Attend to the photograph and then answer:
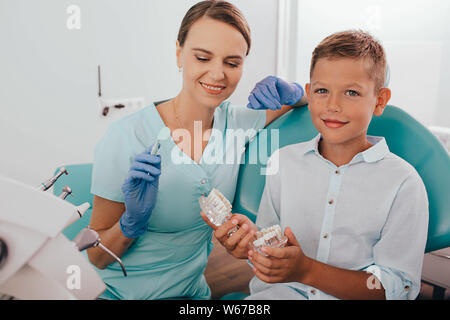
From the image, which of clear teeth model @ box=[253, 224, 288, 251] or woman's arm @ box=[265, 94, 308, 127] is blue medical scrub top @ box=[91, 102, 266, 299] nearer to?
woman's arm @ box=[265, 94, 308, 127]

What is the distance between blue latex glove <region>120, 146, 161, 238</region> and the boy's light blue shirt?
0.30m

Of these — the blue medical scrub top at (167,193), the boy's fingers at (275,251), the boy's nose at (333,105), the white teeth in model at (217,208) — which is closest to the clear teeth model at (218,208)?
the white teeth in model at (217,208)

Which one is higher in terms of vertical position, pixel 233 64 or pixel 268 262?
pixel 233 64

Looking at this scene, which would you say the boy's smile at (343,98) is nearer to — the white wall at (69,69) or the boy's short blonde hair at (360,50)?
the boy's short blonde hair at (360,50)

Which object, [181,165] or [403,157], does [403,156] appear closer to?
[403,157]

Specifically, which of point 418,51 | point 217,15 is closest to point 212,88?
point 217,15

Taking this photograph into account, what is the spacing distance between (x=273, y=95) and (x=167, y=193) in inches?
16.3

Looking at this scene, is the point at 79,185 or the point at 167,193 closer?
the point at 167,193

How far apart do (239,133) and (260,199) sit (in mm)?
208

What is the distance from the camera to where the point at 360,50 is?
0.82 metres

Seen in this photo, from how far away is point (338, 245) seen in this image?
2.90 ft

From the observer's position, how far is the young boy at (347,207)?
78 cm

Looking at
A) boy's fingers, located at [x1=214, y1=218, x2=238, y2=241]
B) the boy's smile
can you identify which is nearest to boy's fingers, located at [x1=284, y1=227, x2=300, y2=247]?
boy's fingers, located at [x1=214, y1=218, x2=238, y2=241]
